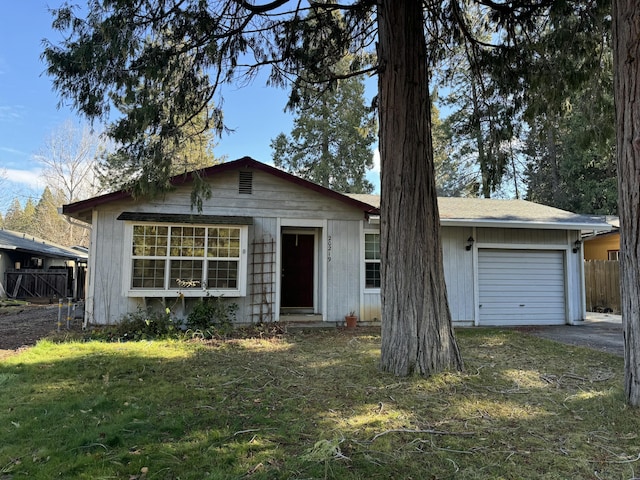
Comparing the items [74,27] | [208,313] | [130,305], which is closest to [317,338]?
[208,313]

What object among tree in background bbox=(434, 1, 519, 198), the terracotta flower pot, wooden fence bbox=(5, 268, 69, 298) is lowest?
the terracotta flower pot

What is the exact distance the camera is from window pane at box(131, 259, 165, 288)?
8.31m

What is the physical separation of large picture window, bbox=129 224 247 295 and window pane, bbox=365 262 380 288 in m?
2.95

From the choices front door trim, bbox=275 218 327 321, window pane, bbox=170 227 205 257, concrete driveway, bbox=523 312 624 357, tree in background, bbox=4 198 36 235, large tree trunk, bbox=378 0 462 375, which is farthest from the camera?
tree in background, bbox=4 198 36 235

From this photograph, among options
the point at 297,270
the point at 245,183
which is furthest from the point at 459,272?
the point at 245,183

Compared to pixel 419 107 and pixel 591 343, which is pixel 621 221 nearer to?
pixel 419 107

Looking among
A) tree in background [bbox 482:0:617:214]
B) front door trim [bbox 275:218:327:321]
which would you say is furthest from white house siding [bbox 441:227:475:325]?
tree in background [bbox 482:0:617:214]

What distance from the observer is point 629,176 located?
376 cm

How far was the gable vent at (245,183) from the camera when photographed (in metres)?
9.17

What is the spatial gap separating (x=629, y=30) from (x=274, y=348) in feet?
20.1

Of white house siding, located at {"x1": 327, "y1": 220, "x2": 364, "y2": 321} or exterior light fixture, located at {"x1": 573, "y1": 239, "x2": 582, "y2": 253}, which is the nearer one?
white house siding, located at {"x1": 327, "y1": 220, "x2": 364, "y2": 321}

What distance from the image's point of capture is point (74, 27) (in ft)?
17.5

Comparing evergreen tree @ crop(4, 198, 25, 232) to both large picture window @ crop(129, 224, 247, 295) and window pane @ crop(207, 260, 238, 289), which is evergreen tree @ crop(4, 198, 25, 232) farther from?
window pane @ crop(207, 260, 238, 289)

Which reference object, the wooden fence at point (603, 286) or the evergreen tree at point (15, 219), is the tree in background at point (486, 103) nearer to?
the wooden fence at point (603, 286)
